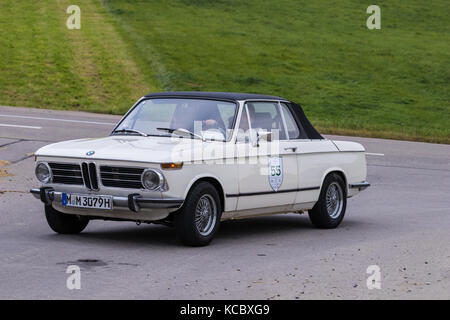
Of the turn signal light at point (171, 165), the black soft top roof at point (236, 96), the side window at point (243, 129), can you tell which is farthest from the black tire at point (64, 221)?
the side window at point (243, 129)

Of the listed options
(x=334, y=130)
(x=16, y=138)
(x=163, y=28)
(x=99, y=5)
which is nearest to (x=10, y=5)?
(x=99, y=5)

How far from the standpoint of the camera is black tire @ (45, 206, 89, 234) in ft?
32.9

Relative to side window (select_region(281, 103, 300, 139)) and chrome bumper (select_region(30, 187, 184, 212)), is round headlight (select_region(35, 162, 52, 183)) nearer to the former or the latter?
chrome bumper (select_region(30, 187, 184, 212))

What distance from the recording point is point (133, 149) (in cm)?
939

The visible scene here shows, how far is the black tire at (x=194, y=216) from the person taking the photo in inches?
364

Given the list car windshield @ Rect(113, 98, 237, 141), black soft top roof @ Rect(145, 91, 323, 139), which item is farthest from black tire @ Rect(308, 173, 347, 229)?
car windshield @ Rect(113, 98, 237, 141)

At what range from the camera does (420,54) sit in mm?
46500

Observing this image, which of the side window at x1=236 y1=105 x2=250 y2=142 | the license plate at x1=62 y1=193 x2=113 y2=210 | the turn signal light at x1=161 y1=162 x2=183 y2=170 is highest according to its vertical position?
the side window at x1=236 y1=105 x2=250 y2=142

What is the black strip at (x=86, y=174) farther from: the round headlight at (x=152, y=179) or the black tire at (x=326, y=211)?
the black tire at (x=326, y=211)

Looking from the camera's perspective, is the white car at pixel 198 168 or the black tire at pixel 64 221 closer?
the white car at pixel 198 168

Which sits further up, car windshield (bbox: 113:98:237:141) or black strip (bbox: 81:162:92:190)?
car windshield (bbox: 113:98:237:141)

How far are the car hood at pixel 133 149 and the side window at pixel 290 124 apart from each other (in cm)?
166

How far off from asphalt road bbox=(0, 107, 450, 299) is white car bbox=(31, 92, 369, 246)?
0.34 metres
